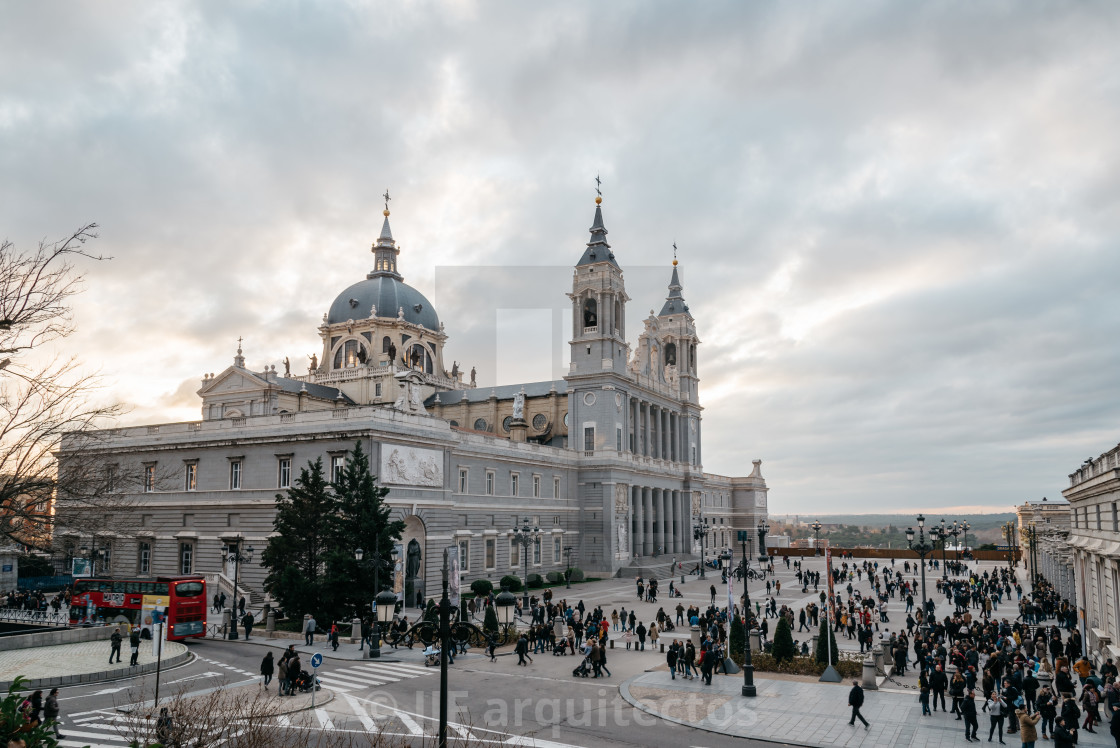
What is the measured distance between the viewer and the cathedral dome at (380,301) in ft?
268

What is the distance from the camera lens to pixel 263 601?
4156 cm

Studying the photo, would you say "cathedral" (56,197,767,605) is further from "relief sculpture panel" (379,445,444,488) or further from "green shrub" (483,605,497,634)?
"green shrub" (483,605,497,634)

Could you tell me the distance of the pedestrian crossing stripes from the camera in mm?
24934

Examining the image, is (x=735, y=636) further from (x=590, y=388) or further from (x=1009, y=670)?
(x=590, y=388)

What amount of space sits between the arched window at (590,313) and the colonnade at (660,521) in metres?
15.8

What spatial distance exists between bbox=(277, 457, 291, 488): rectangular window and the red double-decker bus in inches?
409

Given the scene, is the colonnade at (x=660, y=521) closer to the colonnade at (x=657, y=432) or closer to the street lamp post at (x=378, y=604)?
the colonnade at (x=657, y=432)

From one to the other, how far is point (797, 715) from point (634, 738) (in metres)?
5.25

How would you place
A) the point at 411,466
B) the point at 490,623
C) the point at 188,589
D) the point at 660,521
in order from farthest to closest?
the point at 660,521, the point at 411,466, the point at 188,589, the point at 490,623

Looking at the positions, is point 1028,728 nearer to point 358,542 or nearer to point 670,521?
point 358,542

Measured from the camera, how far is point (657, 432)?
84625 mm

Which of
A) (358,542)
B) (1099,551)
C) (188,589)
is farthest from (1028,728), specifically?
(188,589)

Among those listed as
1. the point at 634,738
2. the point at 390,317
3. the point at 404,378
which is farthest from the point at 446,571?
the point at 390,317

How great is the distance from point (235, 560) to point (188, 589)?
2555mm
